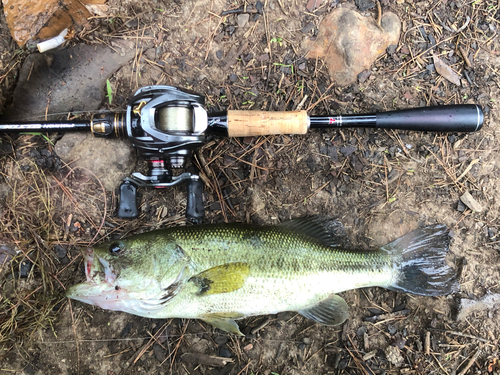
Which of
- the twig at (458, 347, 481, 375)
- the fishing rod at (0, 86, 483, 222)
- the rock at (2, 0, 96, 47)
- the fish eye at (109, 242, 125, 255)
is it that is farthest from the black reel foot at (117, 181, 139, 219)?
the twig at (458, 347, 481, 375)

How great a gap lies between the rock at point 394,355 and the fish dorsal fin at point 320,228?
48.5 inches

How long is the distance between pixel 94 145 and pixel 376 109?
293 centimetres

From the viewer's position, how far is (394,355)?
10.5 feet

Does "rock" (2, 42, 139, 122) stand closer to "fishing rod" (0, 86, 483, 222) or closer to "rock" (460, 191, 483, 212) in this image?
"fishing rod" (0, 86, 483, 222)

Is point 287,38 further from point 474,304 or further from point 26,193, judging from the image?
point 474,304

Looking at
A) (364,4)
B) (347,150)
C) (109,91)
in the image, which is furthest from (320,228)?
(109,91)

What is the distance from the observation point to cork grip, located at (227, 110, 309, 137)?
2830 millimetres

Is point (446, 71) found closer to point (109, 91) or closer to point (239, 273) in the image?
point (239, 273)

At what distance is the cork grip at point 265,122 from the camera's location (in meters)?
2.83

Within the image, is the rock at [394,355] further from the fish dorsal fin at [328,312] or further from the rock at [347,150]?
the rock at [347,150]

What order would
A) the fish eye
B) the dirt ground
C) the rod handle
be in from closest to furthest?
the fish eye → the rod handle → the dirt ground

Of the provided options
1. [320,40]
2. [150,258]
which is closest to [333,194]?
[320,40]

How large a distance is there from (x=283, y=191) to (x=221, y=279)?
1.12 m

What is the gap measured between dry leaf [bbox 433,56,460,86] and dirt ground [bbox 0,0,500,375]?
0.07 metres
